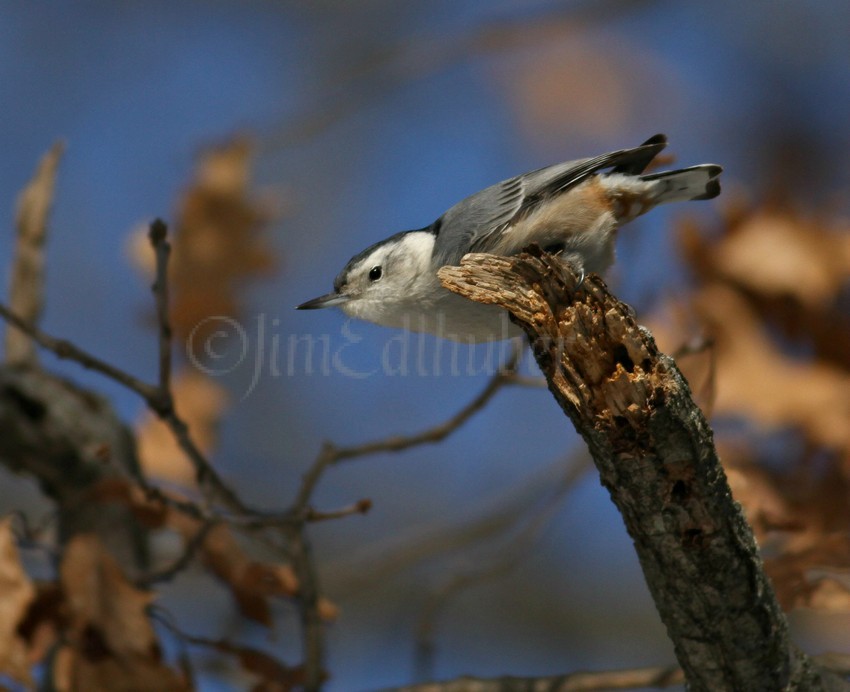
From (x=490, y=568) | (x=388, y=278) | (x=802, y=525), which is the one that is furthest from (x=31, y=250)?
(x=802, y=525)

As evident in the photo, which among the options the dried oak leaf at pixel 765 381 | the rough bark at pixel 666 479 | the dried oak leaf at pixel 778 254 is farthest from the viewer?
the dried oak leaf at pixel 778 254

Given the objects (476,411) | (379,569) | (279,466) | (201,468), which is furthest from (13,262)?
(279,466)

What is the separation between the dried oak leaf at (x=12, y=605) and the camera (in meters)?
1.39

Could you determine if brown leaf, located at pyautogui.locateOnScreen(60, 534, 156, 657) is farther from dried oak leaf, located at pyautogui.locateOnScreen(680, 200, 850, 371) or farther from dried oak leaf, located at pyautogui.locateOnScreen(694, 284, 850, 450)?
dried oak leaf, located at pyautogui.locateOnScreen(680, 200, 850, 371)

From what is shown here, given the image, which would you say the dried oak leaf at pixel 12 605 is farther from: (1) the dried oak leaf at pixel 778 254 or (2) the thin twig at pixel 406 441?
(1) the dried oak leaf at pixel 778 254

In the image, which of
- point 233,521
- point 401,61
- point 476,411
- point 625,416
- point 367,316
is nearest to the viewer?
point 625,416

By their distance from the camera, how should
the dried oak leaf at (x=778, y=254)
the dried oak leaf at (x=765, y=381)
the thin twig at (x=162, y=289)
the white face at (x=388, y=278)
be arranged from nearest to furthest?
the thin twig at (x=162, y=289) → the white face at (x=388, y=278) → the dried oak leaf at (x=765, y=381) → the dried oak leaf at (x=778, y=254)

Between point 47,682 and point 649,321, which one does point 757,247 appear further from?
point 47,682

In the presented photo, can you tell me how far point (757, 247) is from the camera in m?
2.08

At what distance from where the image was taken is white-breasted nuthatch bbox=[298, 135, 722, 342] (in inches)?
59.8

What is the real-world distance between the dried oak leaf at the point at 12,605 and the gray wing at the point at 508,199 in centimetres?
76

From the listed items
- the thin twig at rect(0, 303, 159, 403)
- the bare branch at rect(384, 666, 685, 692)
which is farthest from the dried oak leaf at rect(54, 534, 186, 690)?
the bare branch at rect(384, 666, 685, 692)

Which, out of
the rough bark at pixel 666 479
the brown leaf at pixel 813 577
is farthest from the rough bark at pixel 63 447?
the brown leaf at pixel 813 577

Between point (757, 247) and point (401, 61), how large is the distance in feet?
4.45
